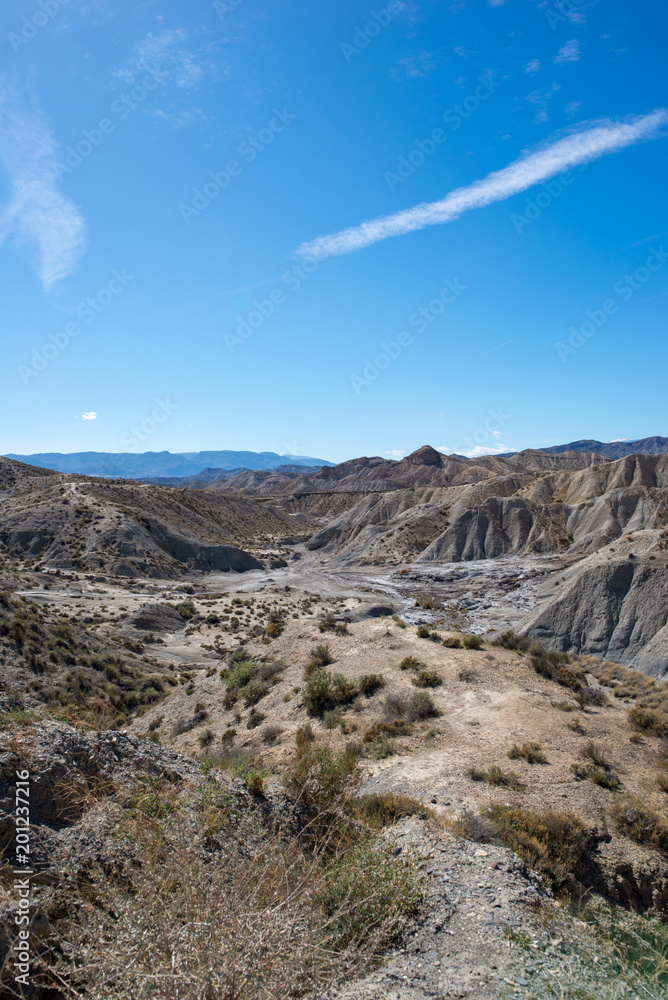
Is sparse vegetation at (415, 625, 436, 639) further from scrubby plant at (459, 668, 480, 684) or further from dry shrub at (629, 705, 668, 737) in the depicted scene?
dry shrub at (629, 705, 668, 737)

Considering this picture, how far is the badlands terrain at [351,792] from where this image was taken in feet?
12.6

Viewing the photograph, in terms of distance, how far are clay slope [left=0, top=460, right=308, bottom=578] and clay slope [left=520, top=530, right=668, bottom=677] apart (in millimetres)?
38597

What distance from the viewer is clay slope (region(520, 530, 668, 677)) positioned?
70.3 feet

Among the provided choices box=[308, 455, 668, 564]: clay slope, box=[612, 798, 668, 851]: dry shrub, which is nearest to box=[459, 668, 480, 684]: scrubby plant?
box=[612, 798, 668, 851]: dry shrub

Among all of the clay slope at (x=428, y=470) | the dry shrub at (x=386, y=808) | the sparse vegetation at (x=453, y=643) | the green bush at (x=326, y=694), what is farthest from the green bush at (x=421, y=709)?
the clay slope at (x=428, y=470)

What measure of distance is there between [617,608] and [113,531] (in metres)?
47.2

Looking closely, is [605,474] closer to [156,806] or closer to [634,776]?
[634,776]

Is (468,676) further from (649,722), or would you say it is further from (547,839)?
(547,839)

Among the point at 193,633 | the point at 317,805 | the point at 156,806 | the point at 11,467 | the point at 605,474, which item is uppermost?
the point at 605,474

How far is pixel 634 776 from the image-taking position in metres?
9.66

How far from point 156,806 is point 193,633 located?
27222 mm

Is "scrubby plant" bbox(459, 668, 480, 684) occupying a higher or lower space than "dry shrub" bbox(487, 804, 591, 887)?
higher

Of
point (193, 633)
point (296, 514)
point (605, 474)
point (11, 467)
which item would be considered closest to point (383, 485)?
point (296, 514)

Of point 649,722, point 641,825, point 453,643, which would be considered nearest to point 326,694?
point 453,643
